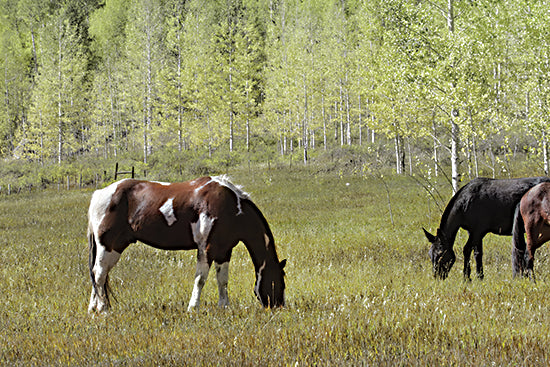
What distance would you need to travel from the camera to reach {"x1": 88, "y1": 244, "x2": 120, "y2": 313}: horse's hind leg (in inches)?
238

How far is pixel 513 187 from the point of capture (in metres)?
7.71

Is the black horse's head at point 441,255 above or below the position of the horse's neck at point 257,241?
below

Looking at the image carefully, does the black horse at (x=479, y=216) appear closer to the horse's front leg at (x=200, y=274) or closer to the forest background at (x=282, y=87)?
the horse's front leg at (x=200, y=274)

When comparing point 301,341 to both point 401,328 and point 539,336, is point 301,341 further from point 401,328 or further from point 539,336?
point 539,336

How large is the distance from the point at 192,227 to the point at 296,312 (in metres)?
1.76

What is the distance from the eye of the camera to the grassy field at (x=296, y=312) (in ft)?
12.8

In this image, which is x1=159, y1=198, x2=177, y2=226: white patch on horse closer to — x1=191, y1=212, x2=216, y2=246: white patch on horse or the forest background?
x1=191, y1=212, x2=216, y2=246: white patch on horse

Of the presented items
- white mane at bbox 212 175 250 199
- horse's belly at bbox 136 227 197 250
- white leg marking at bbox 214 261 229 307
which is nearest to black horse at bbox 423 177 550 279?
white mane at bbox 212 175 250 199

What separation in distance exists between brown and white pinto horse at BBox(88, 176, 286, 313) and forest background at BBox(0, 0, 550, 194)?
9.65 metres

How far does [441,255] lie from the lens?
311 inches

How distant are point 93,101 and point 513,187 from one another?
61.7m

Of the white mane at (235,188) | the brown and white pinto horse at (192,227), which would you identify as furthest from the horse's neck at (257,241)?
the white mane at (235,188)

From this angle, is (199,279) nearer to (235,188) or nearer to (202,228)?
(202,228)

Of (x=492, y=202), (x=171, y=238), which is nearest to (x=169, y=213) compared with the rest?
(x=171, y=238)
